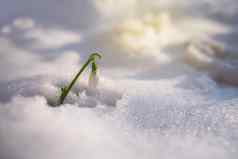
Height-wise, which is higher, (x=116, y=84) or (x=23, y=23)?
(x=23, y=23)

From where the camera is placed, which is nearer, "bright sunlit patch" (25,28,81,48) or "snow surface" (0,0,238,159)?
"snow surface" (0,0,238,159)

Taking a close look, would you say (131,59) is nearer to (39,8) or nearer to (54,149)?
(39,8)

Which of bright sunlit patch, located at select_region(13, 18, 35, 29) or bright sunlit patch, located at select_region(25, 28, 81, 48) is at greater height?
bright sunlit patch, located at select_region(13, 18, 35, 29)

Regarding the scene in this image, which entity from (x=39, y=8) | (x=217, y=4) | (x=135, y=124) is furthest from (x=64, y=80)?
(x=217, y=4)

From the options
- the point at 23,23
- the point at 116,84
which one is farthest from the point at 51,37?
the point at 116,84

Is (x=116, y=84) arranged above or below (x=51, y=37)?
below

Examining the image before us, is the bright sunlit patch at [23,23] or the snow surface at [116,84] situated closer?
the snow surface at [116,84]

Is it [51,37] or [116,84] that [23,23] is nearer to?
[51,37]

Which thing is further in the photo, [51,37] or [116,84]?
[51,37]

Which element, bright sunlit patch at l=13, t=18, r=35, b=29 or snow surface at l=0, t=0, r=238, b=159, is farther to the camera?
bright sunlit patch at l=13, t=18, r=35, b=29

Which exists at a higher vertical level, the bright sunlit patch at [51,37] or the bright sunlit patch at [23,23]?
the bright sunlit patch at [23,23]

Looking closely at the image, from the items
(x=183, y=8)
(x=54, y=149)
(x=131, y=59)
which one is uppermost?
(x=183, y=8)
